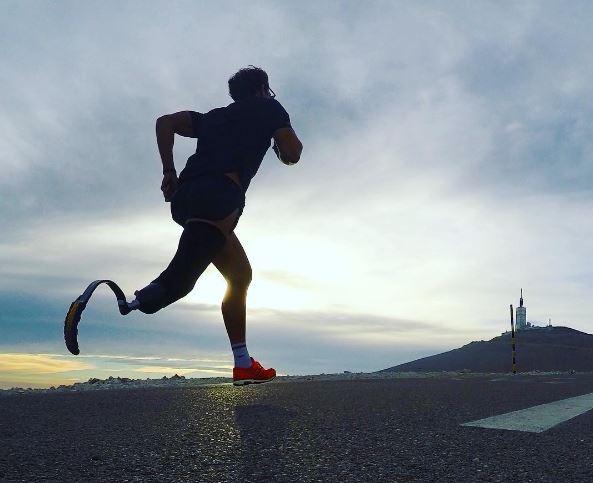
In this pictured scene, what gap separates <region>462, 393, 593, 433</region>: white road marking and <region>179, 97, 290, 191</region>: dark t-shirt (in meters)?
2.24

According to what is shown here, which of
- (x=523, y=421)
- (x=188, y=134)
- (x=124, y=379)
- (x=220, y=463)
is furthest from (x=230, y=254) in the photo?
(x=124, y=379)

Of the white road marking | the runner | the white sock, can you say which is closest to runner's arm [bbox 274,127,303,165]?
the runner

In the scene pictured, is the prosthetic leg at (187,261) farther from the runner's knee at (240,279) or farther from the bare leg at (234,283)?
the runner's knee at (240,279)

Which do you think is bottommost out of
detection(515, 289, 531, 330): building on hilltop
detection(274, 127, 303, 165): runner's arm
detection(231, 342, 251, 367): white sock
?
detection(231, 342, 251, 367): white sock

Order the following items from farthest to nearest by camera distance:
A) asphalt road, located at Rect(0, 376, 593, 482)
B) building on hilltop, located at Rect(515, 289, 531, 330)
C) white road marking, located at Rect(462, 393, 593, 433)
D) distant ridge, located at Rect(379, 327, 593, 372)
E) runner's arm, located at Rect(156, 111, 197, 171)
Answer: building on hilltop, located at Rect(515, 289, 531, 330), distant ridge, located at Rect(379, 327, 593, 372), runner's arm, located at Rect(156, 111, 197, 171), white road marking, located at Rect(462, 393, 593, 433), asphalt road, located at Rect(0, 376, 593, 482)

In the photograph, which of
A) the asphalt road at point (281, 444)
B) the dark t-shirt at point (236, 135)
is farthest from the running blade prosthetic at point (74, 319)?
the dark t-shirt at point (236, 135)

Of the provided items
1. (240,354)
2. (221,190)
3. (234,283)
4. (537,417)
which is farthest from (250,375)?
(537,417)

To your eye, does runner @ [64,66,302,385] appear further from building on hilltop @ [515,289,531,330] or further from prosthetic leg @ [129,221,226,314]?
building on hilltop @ [515,289,531,330]

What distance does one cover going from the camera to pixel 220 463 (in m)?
2.16

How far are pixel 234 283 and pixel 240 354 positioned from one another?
0.59 meters

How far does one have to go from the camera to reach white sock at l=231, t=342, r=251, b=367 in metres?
4.95

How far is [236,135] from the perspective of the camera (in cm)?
448

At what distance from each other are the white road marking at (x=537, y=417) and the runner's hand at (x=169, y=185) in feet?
7.95

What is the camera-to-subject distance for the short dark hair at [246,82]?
485 cm
